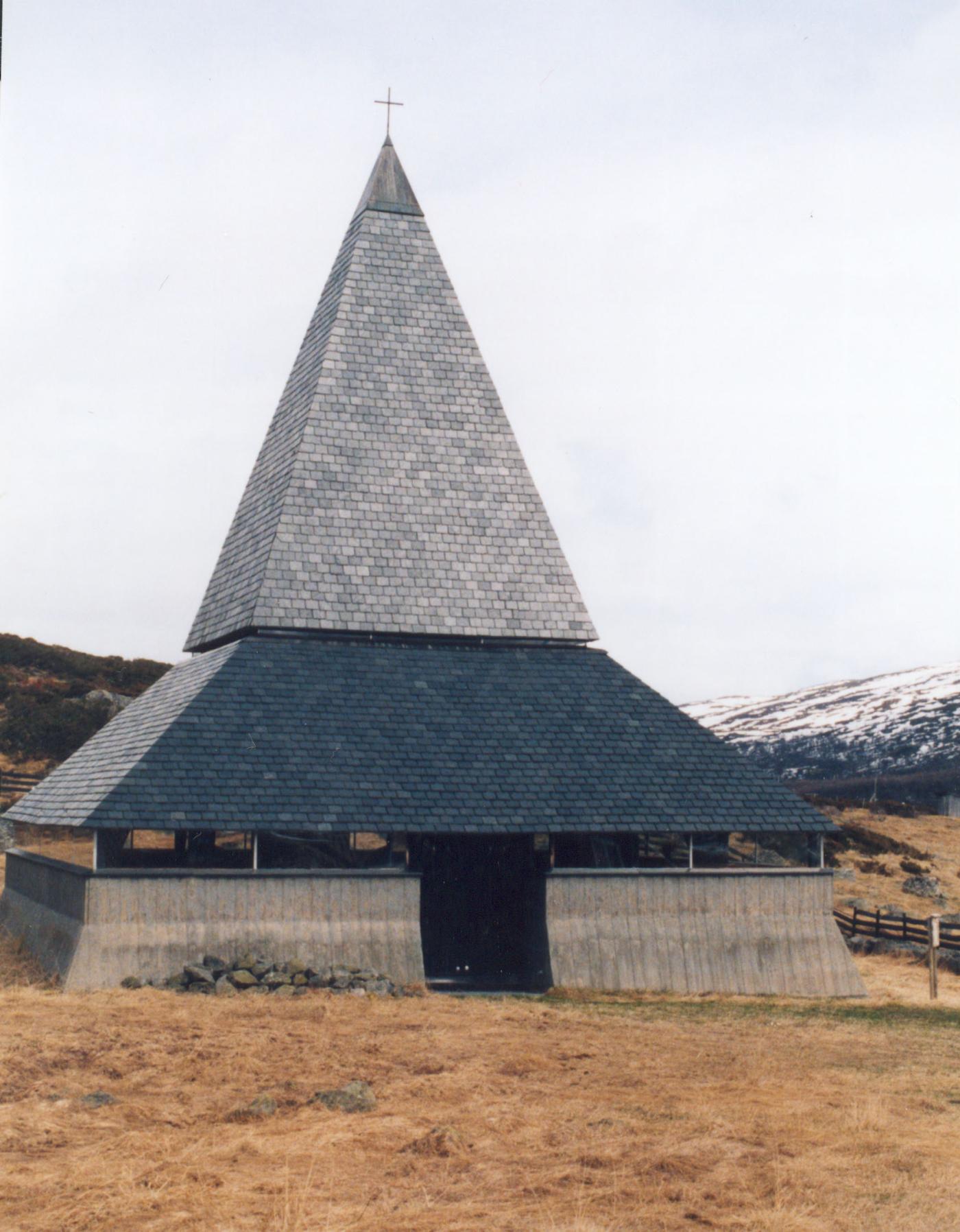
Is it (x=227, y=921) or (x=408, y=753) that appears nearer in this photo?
(x=227, y=921)

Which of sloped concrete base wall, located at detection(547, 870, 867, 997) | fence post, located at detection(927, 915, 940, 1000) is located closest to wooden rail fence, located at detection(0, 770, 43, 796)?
sloped concrete base wall, located at detection(547, 870, 867, 997)

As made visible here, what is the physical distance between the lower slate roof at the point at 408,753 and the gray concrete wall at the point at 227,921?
108 cm

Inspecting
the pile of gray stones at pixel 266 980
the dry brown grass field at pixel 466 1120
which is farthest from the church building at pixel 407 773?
the dry brown grass field at pixel 466 1120

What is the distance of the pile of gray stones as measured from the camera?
20625 millimetres

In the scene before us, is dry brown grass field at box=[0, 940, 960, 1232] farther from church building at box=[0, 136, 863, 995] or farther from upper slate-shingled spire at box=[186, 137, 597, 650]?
upper slate-shingled spire at box=[186, 137, 597, 650]

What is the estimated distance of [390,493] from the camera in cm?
2769

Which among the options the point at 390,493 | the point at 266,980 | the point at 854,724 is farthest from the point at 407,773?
the point at 854,724

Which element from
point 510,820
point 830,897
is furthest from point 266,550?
point 830,897

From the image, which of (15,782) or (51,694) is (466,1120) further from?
(51,694)

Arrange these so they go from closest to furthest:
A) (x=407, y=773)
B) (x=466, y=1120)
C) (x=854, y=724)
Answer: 1. (x=466, y=1120)
2. (x=407, y=773)
3. (x=854, y=724)

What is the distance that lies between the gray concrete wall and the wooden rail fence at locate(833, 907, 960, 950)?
458 inches

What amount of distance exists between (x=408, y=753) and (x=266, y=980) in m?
4.86

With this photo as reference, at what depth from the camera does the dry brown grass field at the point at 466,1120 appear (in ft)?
34.4

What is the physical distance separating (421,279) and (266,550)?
8.37 metres
